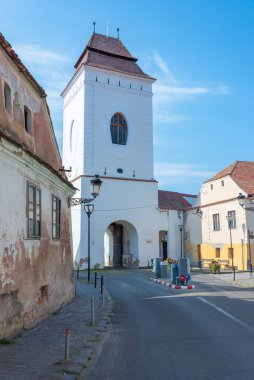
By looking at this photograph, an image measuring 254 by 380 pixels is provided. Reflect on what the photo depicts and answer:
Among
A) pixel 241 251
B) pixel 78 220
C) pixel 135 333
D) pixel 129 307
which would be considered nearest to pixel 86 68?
pixel 78 220

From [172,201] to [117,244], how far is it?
7.38 m

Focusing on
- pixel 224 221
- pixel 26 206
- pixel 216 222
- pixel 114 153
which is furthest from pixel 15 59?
pixel 114 153

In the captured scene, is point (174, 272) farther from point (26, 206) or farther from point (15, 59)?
point (15, 59)

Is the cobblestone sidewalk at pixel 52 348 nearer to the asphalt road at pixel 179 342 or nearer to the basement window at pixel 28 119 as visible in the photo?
the asphalt road at pixel 179 342

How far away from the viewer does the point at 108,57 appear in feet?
137

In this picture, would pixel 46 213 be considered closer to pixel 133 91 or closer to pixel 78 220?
pixel 78 220

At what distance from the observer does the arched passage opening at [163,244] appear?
1692 inches

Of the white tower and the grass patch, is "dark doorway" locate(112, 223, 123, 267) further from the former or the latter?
the grass patch

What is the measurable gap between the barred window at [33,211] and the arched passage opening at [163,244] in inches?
1273

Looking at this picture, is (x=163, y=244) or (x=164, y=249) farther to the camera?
(x=164, y=249)

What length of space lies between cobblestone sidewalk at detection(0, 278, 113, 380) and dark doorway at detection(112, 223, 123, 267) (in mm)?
29357

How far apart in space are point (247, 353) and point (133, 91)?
119ft

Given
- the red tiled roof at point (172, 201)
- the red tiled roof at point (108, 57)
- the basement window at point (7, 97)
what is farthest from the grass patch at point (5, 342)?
the red tiled roof at point (108, 57)

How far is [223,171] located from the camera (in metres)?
37.3
